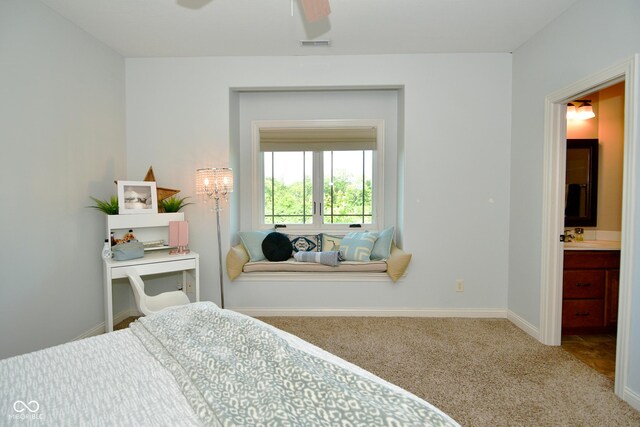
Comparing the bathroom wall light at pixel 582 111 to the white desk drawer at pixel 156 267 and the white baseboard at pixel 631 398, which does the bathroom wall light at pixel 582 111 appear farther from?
the white desk drawer at pixel 156 267

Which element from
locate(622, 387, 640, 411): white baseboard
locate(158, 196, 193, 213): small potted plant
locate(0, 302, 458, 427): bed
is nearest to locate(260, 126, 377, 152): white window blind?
locate(158, 196, 193, 213): small potted plant

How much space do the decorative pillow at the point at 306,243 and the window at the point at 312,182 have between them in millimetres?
236

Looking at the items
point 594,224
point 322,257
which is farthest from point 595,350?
point 322,257

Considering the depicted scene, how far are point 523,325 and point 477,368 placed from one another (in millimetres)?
1013

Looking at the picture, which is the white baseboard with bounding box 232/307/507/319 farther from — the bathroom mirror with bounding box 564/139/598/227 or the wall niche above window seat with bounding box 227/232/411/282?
the bathroom mirror with bounding box 564/139/598/227

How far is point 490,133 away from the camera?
327 cm

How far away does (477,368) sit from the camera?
2.33m

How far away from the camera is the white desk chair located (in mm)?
2541

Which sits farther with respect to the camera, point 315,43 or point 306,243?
point 306,243

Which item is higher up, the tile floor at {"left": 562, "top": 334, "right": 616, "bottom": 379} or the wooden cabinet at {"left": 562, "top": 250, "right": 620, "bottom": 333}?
the wooden cabinet at {"left": 562, "top": 250, "right": 620, "bottom": 333}

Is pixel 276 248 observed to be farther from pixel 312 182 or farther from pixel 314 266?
pixel 312 182

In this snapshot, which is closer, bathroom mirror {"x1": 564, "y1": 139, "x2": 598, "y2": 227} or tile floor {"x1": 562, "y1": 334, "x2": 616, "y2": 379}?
tile floor {"x1": 562, "y1": 334, "x2": 616, "y2": 379}

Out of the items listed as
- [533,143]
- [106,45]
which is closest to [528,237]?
[533,143]

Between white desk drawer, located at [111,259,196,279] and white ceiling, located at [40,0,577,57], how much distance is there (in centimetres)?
200
